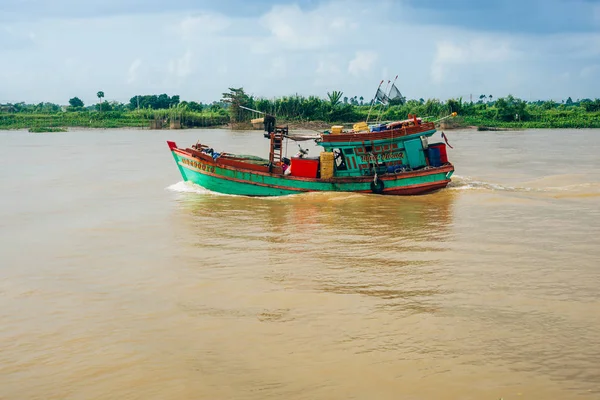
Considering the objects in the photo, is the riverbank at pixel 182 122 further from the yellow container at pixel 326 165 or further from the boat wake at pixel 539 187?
the yellow container at pixel 326 165

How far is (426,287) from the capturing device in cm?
899

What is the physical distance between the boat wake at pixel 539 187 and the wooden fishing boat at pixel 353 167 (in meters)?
1.83

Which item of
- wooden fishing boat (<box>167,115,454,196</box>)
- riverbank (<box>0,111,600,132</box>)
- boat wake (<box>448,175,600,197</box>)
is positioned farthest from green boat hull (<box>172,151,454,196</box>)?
riverbank (<box>0,111,600,132</box>)

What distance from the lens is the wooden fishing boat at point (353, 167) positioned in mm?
17797

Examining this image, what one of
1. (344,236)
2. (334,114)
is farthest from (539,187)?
(334,114)

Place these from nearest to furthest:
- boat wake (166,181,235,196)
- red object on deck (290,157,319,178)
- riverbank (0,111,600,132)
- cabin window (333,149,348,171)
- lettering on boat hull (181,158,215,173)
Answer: red object on deck (290,157,319,178)
cabin window (333,149,348,171)
lettering on boat hull (181,158,215,173)
boat wake (166,181,235,196)
riverbank (0,111,600,132)

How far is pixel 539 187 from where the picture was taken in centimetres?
2014

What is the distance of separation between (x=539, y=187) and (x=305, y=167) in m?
8.08

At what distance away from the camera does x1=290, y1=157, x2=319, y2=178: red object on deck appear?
704 inches

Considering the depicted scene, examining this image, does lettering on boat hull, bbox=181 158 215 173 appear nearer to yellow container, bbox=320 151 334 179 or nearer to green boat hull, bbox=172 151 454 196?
green boat hull, bbox=172 151 454 196

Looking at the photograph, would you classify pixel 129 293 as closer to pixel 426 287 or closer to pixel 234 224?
pixel 426 287

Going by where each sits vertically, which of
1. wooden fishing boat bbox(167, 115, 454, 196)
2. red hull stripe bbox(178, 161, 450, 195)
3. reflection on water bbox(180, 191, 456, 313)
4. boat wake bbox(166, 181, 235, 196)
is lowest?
reflection on water bbox(180, 191, 456, 313)

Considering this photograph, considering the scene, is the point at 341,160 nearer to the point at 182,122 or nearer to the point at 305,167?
the point at 305,167

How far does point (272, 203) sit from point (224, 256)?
6203mm
